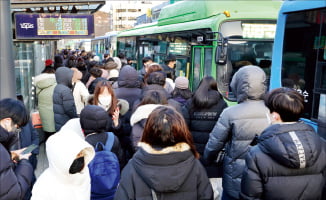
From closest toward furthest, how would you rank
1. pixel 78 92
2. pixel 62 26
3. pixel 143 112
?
pixel 143 112, pixel 62 26, pixel 78 92

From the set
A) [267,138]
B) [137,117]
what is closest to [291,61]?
[137,117]

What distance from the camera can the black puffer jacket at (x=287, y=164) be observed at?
234 cm

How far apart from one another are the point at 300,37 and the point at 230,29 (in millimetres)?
2549

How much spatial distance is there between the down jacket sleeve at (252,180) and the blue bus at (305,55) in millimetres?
2359

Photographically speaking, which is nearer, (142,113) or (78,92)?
(142,113)

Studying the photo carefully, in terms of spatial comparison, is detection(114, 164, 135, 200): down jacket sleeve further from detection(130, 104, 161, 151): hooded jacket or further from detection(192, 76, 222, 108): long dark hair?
detection(192, 76, 222, 108): long dark hair

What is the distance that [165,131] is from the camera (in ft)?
7.55

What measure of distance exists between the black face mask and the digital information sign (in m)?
3.27

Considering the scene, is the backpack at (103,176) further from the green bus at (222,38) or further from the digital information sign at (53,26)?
the green bus at (222,38)

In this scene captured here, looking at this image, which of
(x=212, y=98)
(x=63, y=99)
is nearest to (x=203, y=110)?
(x=212, y=98)

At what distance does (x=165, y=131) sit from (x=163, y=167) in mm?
229

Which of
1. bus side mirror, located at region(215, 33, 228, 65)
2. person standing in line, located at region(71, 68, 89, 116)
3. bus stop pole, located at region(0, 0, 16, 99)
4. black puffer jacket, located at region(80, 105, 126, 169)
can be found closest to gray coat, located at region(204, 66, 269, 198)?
black puffer jacket, located at region(80, 105, 126, 169)

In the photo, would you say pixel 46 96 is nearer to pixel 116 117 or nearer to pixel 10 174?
pixel 116 117

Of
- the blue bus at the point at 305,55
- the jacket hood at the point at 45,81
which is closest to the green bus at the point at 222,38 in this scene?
the blue bus at the point at 305,55
